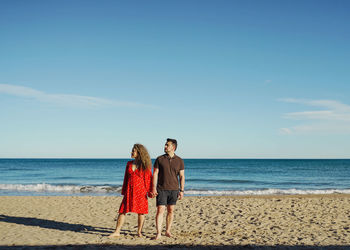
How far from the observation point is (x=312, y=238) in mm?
6160

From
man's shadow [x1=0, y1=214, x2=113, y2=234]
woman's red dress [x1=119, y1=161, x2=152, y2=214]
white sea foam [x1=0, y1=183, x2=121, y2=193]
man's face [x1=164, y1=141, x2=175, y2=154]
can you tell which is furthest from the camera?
white sea foam [x1=0, y1=183, x2=121, y2=193]

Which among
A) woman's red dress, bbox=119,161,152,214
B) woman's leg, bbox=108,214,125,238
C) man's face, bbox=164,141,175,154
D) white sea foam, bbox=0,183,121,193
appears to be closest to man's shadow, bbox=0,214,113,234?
woman's leg, bbox=108,214,125,238

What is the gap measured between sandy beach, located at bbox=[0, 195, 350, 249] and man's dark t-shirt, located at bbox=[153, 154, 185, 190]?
41.7 inches

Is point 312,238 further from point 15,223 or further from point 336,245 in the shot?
point 15,223

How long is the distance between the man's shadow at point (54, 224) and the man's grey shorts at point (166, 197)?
1.84 m

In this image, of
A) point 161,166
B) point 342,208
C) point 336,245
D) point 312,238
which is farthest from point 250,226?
point 342,208

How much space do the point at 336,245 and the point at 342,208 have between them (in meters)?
5.26

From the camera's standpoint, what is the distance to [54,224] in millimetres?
7734

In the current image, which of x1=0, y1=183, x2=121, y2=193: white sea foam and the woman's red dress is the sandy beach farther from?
x1=0, y1=183, x2=121, y2=193: white sea foam

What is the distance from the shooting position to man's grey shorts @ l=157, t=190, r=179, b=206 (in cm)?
Result: 560

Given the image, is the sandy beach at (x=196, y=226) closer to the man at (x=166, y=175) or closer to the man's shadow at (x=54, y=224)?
the man's shadow at (x=54, y=224)

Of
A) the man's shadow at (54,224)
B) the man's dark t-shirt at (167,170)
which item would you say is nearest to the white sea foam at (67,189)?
the man's shadow at (54,224)

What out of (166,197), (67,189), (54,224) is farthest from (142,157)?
(67,189)

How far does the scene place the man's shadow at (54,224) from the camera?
689 cm
